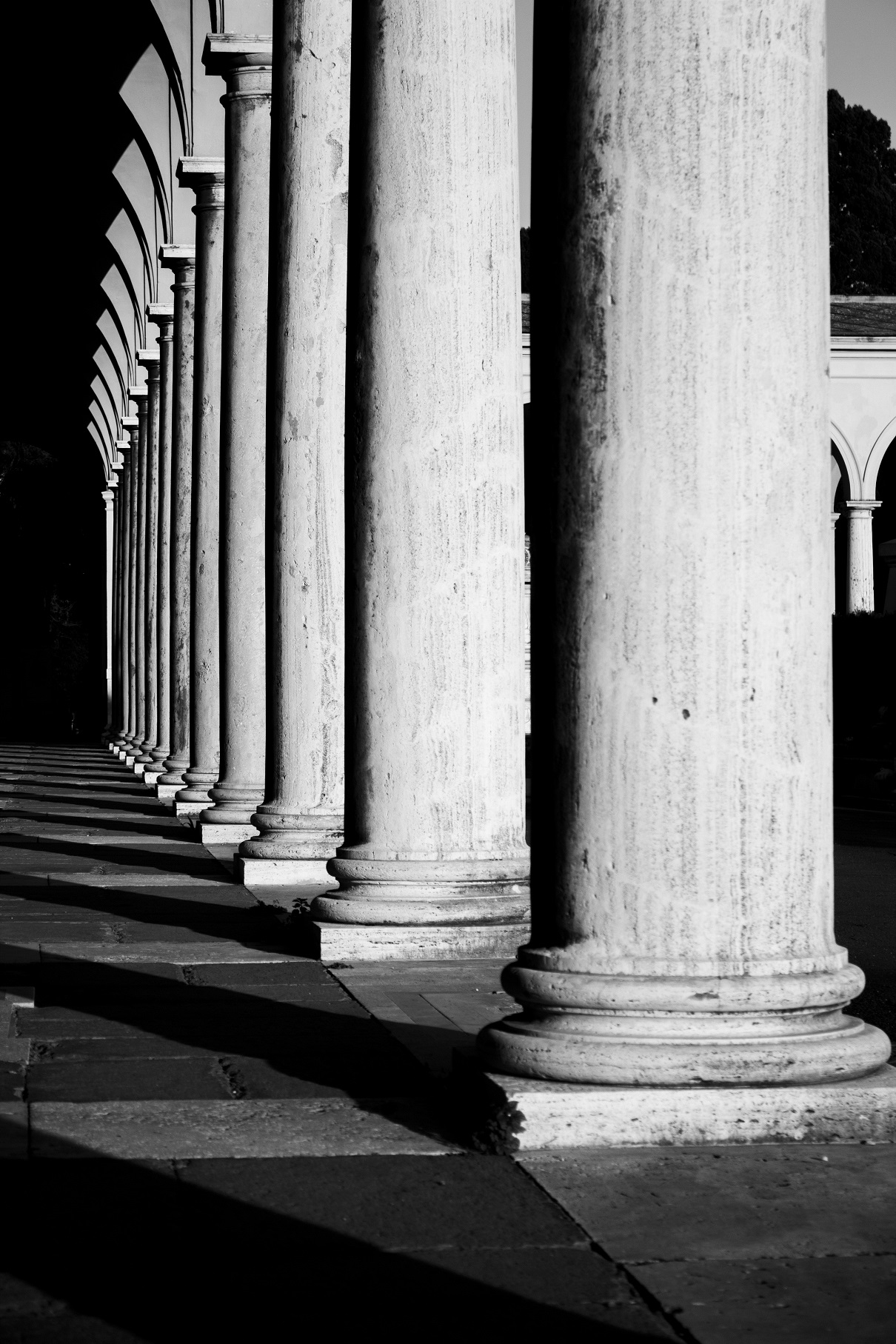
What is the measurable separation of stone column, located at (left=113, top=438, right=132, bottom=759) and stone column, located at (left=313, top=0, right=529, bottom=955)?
5331 centimetres

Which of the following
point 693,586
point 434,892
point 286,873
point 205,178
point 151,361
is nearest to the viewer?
point 693,586

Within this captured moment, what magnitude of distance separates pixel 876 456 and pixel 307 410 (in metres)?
66.3

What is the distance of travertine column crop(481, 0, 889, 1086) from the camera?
9.04 m

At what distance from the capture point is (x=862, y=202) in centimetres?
14050

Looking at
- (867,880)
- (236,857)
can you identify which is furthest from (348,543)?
(867,880)

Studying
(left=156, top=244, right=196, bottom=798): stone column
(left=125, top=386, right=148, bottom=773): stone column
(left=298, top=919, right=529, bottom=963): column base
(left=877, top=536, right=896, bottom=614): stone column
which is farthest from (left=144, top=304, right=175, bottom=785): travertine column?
(left=298, top=919, right=529, bottom=963): column base

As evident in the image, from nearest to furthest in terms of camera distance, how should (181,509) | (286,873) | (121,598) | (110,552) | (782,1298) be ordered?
(782,1298) < (286,873) < (181,509) < (121,598) < (110,552)

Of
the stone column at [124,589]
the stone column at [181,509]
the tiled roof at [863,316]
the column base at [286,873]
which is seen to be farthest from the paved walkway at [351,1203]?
the tiled roof at [863,316]

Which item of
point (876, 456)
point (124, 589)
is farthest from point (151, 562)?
point (876, 456)

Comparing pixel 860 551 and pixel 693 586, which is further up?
pixel 860 551

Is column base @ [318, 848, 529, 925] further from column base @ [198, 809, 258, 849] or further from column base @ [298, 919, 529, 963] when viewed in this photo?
column base @ [198, 809, 258, 849]

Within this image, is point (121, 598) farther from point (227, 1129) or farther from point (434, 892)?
point (227, 1129)

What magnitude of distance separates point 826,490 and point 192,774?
86.6 feet

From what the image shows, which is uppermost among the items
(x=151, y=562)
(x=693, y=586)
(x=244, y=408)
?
(x=244, y=408)
